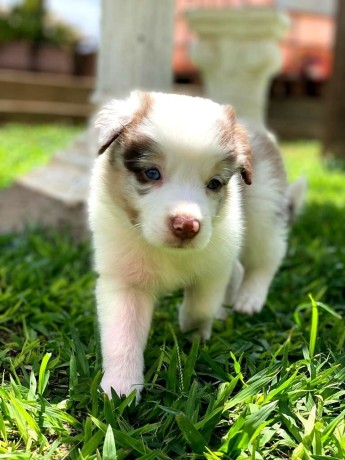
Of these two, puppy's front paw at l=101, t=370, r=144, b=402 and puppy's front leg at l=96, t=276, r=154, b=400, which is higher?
puppy's front leg at l=96, t=276, r=154, b=400

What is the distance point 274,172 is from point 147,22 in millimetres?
1988

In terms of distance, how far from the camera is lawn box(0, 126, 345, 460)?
84.3 inches

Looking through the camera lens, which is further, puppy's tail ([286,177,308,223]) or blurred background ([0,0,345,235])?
blurred background ([0,0,345,235])

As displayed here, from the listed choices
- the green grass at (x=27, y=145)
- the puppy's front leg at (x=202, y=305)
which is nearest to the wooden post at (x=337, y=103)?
the green grass at (x=27, y=145)

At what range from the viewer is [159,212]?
231 centimetres

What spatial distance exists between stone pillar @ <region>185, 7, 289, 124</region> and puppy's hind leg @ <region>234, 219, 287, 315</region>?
181 inches

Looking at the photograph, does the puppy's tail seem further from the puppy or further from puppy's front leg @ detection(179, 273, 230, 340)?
puppy's front leg @ detection(179, 273, 230, 340)

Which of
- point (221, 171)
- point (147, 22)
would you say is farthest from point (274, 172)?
point (147, 22)

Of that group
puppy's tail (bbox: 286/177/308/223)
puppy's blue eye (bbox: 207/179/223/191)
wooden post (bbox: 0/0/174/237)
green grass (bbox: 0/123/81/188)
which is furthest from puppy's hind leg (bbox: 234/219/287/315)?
green grass (bbox: 0/123/81/188)

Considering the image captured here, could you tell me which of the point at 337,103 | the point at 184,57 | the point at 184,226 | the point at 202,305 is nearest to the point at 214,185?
the point at 184,226

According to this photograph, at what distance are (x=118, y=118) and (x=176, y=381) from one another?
991mm

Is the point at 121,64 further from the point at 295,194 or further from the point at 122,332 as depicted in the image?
the point at 122,332

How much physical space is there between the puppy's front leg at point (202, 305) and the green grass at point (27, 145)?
364cm

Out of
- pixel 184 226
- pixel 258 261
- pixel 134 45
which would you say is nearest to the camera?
pixel 184 226
